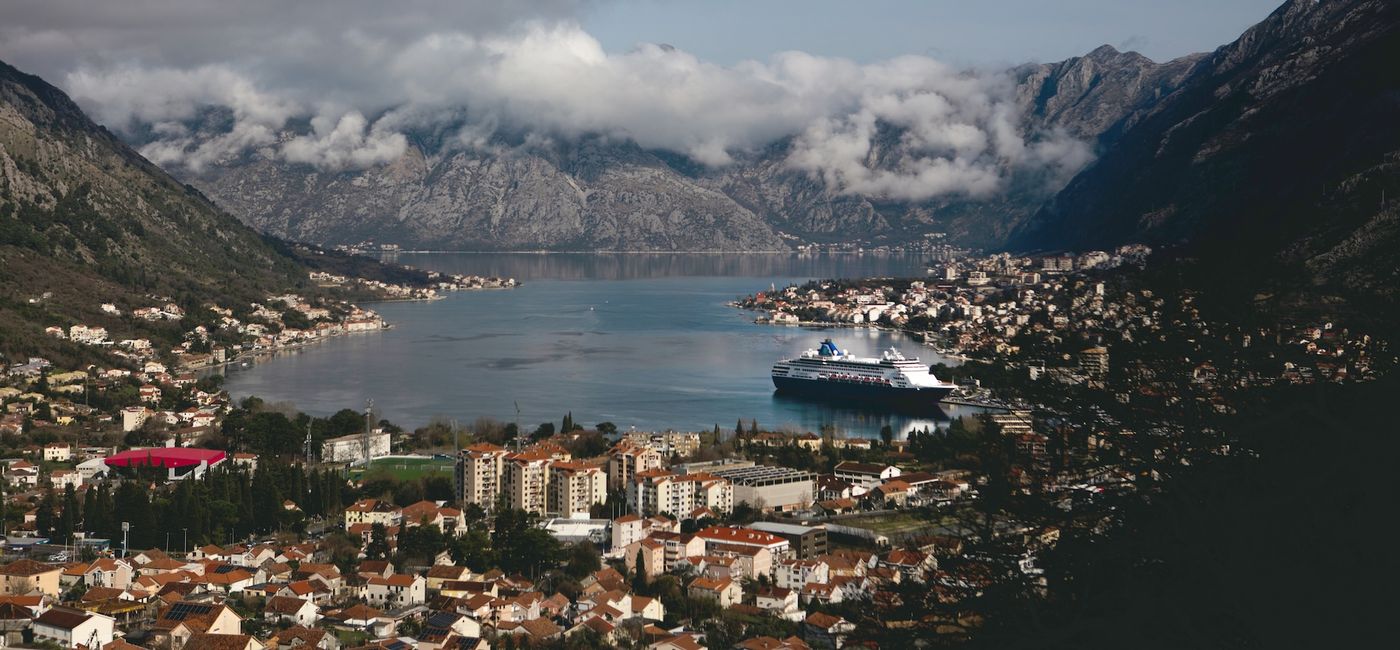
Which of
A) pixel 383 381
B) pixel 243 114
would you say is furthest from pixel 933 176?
pixel 383 381

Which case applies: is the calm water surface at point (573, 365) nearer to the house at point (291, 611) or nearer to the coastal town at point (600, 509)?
the coastal town at point (600, 509)

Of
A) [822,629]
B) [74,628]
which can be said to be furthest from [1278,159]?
[74,628]

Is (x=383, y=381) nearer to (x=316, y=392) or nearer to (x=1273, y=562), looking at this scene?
(x=316, y=392)

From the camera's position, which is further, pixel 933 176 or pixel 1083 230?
pixel 933 176

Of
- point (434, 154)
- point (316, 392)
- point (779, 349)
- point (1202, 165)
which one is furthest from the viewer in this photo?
point (434, 154)

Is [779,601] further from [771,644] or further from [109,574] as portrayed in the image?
[109,574]

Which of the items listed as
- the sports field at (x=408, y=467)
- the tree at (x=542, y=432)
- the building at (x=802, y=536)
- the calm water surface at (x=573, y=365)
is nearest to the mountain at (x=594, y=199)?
the calm water surface at (x=573, y=365)
